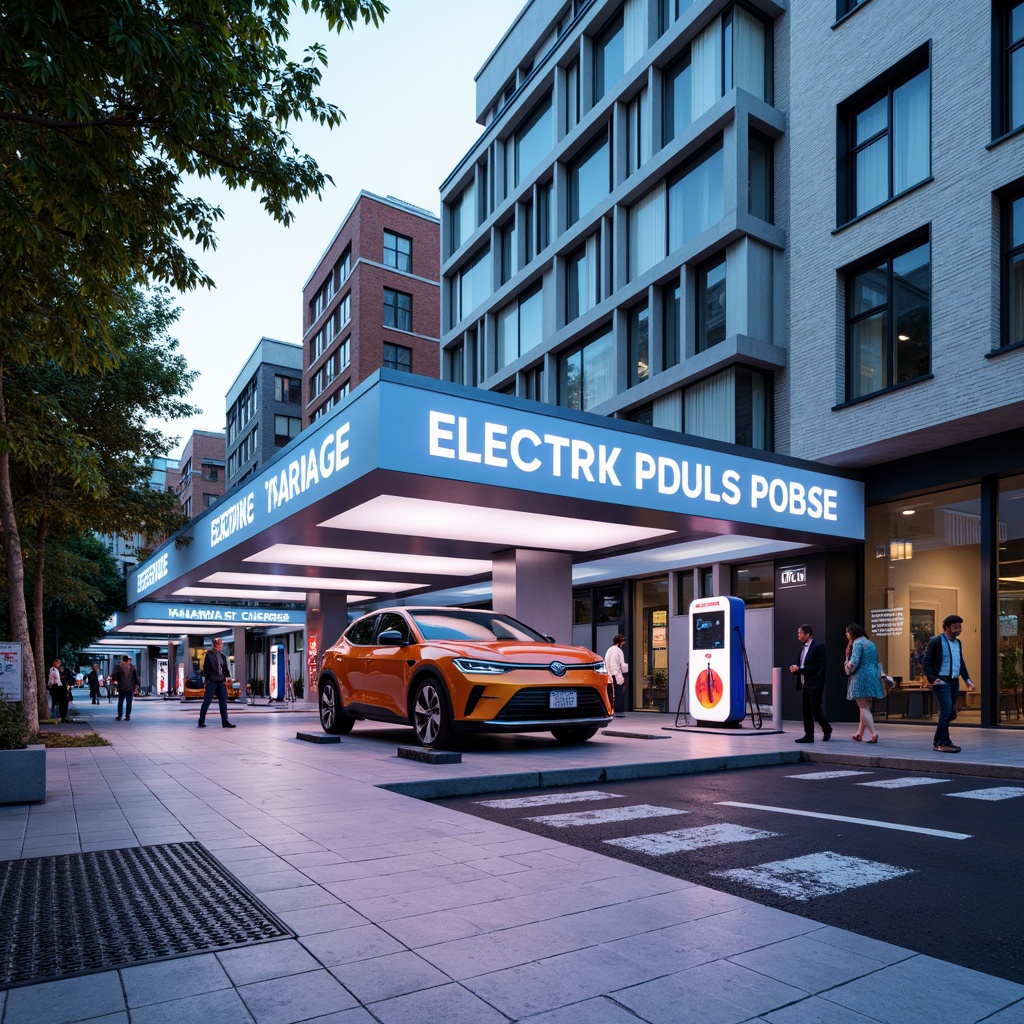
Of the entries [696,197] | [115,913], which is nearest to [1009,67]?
[696,197]

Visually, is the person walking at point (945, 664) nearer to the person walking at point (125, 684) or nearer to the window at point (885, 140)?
the window at point (885, 140)

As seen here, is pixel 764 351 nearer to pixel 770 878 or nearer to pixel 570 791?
pixel 570 791

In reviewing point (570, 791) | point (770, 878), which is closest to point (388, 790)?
point (570, 791)

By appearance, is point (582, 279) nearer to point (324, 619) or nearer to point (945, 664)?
point (324, 619)

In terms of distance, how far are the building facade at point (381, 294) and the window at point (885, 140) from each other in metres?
28.9

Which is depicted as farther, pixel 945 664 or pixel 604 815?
pixel 945 664

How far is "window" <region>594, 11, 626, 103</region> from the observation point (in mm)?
25766

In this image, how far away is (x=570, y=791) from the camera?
8.68 m

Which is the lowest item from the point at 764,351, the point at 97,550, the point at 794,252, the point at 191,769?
the point at 191,769

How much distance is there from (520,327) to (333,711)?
62.7ft

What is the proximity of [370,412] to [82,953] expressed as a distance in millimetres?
8572

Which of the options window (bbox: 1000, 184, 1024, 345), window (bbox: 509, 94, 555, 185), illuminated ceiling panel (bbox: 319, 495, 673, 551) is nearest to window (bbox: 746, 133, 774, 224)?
window (bbox: 1000, 184, 1024, 345)

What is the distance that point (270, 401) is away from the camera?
61719mm

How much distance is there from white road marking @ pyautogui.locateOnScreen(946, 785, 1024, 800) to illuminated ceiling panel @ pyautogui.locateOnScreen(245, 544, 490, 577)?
11.1 metres
